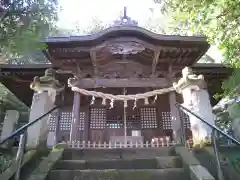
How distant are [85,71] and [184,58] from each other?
13.9 feet

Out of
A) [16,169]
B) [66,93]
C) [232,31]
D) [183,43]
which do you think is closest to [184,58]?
[183,43]

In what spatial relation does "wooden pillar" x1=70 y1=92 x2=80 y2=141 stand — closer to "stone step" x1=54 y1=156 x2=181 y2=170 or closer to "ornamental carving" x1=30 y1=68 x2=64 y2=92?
"ornamental carving" x1=30 y1=68 x2=64 y2=92

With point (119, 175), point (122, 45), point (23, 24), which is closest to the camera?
point (119, 175)

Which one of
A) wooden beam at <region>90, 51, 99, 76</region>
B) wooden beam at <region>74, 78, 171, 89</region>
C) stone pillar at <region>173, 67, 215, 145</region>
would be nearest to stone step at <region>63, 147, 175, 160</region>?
stone pillar at <region>173, 67, 215, 145</region>

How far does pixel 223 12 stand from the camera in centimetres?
578

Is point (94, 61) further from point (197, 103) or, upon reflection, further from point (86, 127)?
point (197, 103)

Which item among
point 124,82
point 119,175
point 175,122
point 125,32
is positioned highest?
point 125,32

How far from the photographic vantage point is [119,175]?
16.2ft

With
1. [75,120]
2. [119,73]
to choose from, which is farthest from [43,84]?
[119,73]

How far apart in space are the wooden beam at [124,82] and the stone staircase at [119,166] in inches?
162

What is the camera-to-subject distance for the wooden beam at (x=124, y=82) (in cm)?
1028

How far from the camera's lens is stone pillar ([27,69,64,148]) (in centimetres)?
645

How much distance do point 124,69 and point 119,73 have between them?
0.93 ft

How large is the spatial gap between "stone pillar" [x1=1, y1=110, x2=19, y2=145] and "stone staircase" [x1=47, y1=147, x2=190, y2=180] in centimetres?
955
